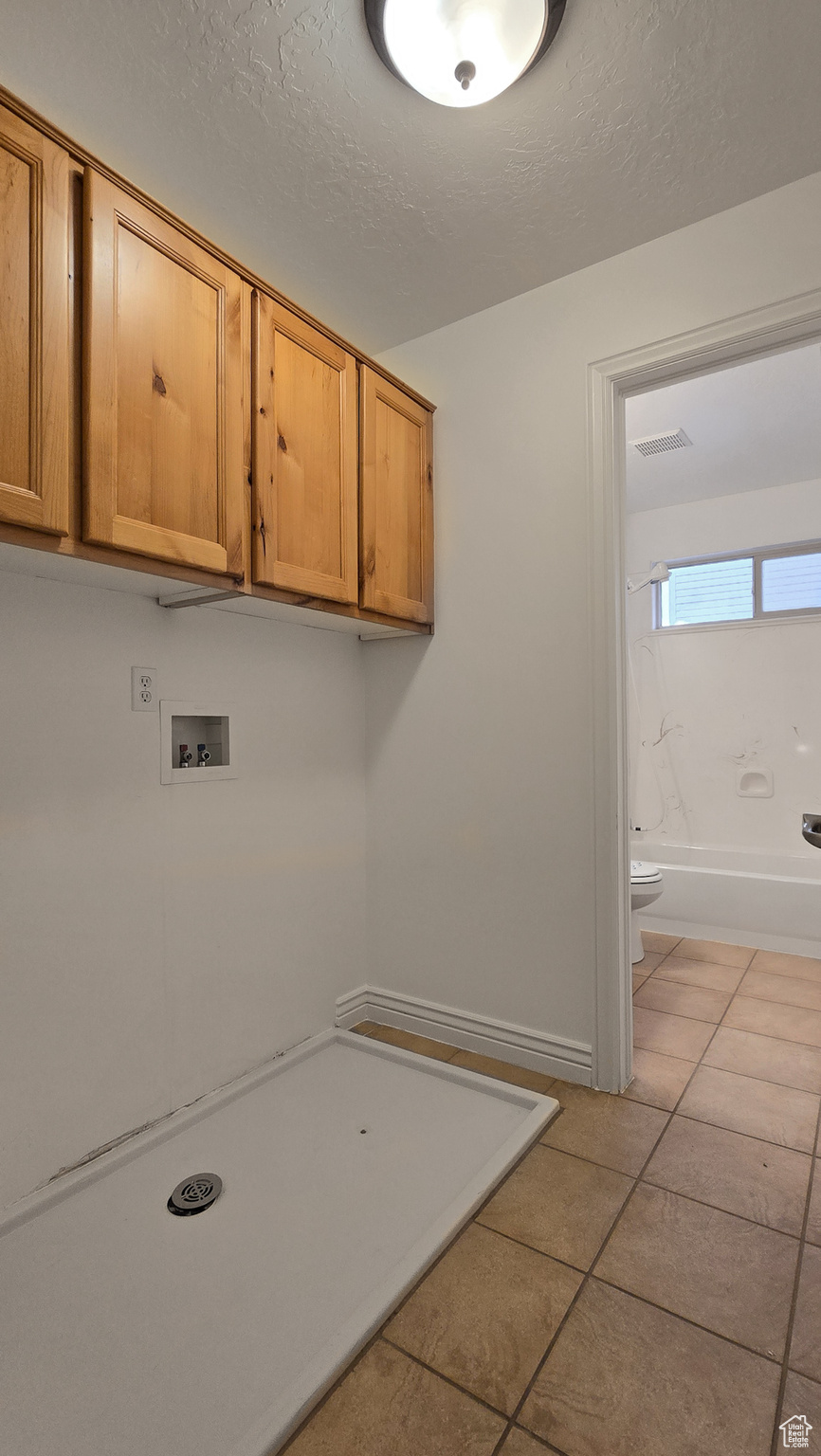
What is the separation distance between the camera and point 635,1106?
199 centimetres

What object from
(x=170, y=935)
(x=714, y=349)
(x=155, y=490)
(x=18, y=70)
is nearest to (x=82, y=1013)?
(x=170, y=935)

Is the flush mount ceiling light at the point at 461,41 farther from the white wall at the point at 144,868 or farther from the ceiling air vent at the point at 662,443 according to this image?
the ceiling air vent at the point at 662,443

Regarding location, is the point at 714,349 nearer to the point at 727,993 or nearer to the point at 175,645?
the point at 175,645

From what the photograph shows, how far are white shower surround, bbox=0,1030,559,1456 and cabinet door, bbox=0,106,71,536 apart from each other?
4.77ft

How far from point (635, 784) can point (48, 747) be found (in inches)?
152

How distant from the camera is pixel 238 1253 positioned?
56.7 inches

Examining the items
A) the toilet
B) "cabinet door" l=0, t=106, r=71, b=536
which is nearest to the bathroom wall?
the toilet

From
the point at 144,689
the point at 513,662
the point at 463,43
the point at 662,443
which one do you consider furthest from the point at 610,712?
the point at 662,443

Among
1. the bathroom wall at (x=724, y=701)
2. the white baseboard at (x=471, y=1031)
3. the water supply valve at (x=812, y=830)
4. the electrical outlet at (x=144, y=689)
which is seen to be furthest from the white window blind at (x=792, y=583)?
the electrical outlet at (x=144, y=689)

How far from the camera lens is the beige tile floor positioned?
1.09 metres

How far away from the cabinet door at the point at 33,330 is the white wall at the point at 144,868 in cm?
38

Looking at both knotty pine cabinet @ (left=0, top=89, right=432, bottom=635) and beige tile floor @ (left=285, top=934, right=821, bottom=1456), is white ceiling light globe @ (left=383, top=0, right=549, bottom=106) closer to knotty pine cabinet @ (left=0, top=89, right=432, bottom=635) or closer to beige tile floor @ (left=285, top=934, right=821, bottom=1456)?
knotty pine cabinet @ (left=0, top=89, right=432, bottom=635)

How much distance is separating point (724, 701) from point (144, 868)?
12.1 feet

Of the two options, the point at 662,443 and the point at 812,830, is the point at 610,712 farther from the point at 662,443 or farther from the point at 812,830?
the point at 662,443
